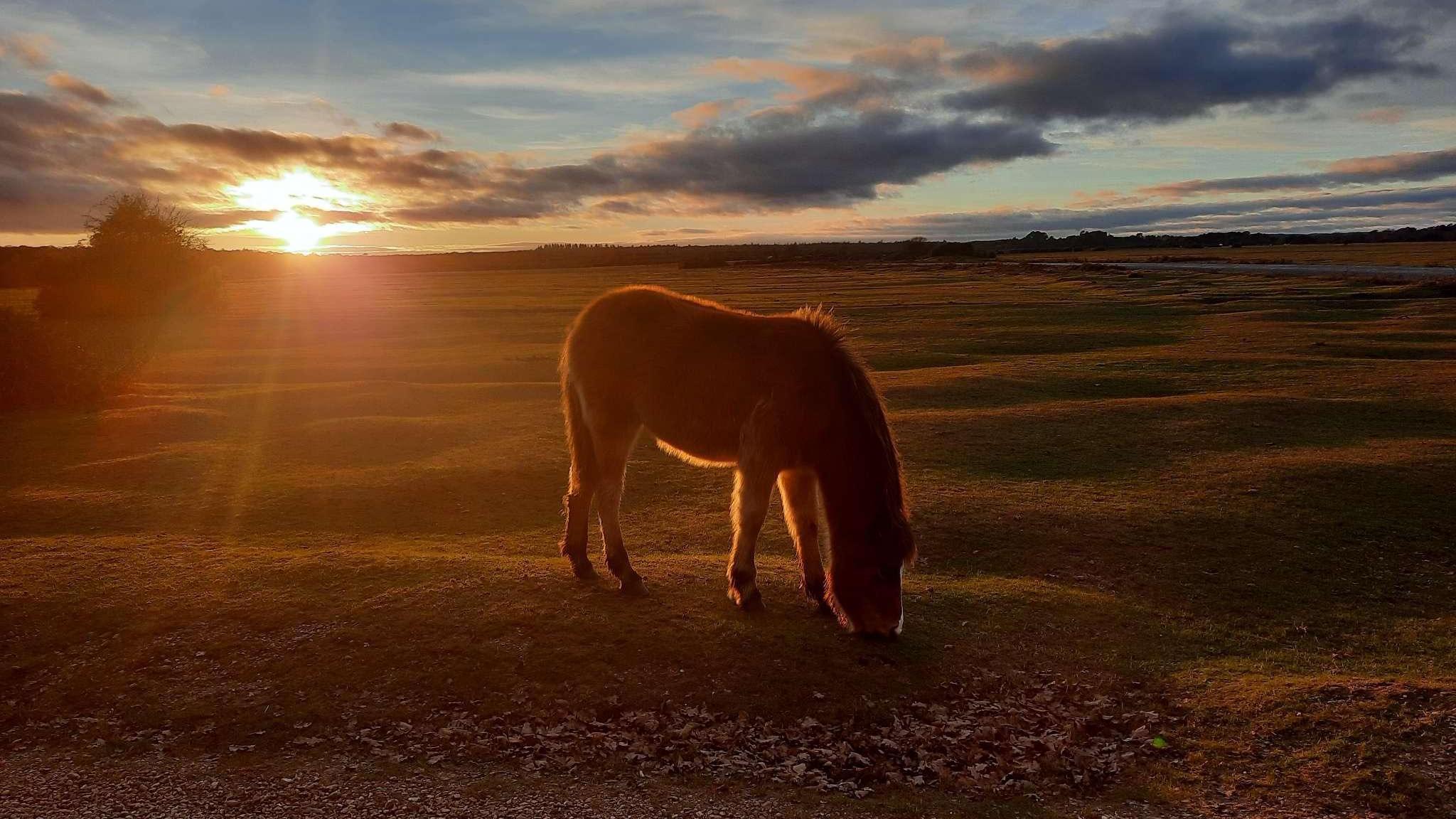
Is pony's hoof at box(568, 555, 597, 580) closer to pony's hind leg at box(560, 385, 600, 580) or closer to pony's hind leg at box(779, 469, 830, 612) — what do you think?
pony's hind leg at box(560, 385, 600, 580)

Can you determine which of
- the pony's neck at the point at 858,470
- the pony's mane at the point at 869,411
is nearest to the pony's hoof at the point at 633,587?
the pony's neck at the point at 858,470

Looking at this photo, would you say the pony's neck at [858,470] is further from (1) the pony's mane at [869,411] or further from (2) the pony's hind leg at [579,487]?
(2) the pony's hind leg at [579,487]

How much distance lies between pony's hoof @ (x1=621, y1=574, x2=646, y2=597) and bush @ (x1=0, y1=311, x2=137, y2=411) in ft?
58.8

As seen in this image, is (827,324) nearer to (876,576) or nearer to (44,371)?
(876,576)

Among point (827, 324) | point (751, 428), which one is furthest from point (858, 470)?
point (827, 324)

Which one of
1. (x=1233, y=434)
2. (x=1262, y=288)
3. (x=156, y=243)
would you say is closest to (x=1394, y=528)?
(x=1233, y=434)

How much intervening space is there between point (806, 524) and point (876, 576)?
1.04 metres

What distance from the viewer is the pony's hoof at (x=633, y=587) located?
792cm

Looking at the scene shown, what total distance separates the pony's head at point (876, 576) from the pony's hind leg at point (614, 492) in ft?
6.93

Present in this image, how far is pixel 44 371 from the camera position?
18953 millimetres

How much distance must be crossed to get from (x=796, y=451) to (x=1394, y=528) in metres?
8.57

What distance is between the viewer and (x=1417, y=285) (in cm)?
4372

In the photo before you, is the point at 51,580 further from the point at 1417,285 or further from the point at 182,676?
the point at 1417,285

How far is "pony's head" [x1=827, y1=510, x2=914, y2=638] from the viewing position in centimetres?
670
